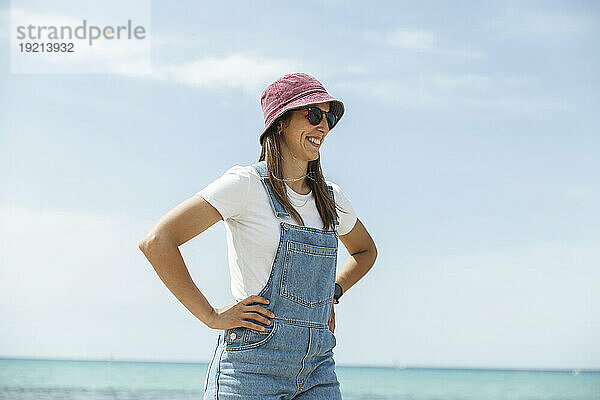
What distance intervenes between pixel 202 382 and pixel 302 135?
59.1ft

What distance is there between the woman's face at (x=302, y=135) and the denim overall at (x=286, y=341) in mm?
127

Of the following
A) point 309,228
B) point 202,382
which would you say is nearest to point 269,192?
point 309,228

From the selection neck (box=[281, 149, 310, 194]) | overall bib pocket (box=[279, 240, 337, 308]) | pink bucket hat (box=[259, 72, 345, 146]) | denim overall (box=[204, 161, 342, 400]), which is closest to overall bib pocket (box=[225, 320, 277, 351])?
denim overall (box=[204, 161, 342, 400])

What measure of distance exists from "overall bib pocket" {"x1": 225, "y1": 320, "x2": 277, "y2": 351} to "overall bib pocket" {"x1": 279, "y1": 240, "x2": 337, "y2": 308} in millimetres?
103

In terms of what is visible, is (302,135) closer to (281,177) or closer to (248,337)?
(281,177)

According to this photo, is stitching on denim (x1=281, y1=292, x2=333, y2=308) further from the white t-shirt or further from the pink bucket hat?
the pink bucket hat

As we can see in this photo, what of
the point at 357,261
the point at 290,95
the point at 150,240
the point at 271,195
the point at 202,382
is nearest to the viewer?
the point at 150,240

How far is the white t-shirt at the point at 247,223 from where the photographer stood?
81.7 inches

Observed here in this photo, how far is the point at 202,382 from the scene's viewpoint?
64.0ft

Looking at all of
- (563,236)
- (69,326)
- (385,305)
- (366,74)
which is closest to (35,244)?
(69,326)

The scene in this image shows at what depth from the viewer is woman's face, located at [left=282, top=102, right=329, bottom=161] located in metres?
2.26

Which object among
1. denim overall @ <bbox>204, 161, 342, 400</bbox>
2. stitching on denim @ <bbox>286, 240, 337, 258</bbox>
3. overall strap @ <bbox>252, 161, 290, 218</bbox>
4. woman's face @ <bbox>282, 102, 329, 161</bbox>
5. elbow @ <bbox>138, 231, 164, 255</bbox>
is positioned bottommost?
denim overall @ <bbox>204, 161, 342, 400</bbox>

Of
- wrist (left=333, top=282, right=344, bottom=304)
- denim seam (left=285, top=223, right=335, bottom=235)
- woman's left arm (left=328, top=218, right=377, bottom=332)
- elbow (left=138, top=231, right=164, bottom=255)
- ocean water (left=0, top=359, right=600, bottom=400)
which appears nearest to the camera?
elbow (left=138, top=231, right=164, bottom=255)

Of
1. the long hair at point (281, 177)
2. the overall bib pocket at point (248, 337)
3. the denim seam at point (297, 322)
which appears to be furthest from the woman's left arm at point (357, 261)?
the overall bib pocket at point (248, 337)
